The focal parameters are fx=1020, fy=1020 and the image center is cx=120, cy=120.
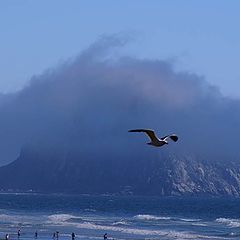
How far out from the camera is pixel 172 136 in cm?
3316

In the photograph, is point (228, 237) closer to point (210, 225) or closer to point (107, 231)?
point (107, 231)

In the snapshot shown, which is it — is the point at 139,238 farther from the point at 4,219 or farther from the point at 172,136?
the point at 172,136

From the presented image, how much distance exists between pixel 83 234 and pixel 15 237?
29.7 ft

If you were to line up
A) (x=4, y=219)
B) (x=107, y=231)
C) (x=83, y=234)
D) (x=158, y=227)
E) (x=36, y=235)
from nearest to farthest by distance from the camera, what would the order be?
(x=36, y=235)
(x=83, y=234)
(x=107, y=231)
(x=158, y=227)
(x=4, y=219)

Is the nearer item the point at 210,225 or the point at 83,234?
the point at 83,234

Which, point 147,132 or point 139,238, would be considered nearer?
point 147,132

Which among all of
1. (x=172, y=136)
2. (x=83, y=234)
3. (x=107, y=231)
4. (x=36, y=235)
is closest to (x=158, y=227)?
(x=107, y=231)

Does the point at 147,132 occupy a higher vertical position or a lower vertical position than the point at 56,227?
lower

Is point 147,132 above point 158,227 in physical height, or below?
below

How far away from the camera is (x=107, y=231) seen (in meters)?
102

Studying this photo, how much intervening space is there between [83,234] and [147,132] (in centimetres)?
6318

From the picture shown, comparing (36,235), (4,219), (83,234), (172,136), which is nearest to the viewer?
(172,136)

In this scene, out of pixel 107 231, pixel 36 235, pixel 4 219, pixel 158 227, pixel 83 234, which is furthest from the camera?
pixel 4 219

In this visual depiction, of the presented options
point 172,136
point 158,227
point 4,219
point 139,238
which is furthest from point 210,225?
point 172,136
